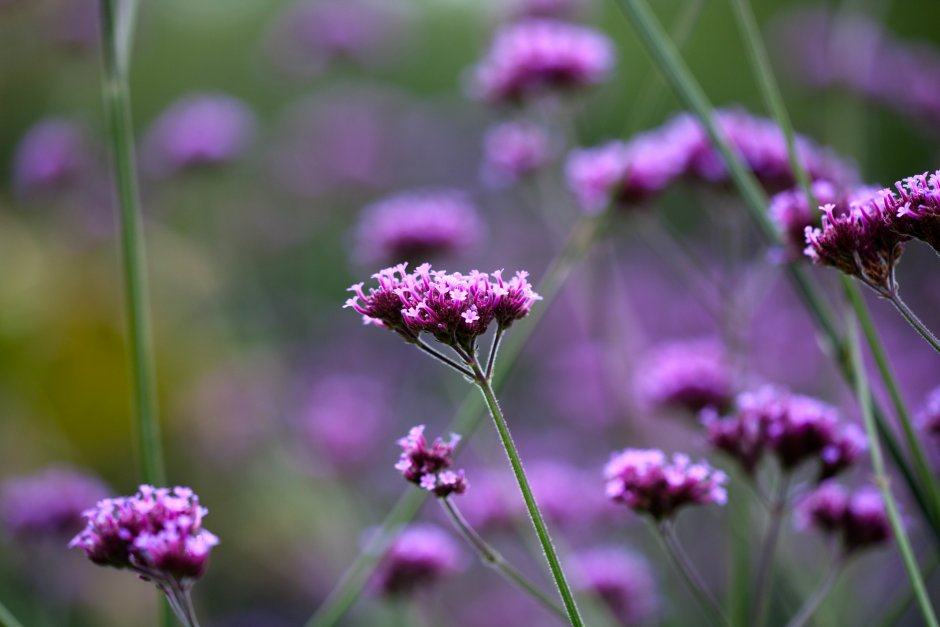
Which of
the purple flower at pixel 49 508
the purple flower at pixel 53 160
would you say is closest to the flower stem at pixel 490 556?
the purple flower at pixel 49 508

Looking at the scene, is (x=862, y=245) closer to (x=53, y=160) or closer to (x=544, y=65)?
(x=544, y=65)

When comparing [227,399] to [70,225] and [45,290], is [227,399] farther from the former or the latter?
[70,225]

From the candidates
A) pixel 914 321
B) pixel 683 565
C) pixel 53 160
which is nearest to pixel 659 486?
pixel 683 565

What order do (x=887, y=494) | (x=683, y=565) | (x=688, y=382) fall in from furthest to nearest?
1. (x=688, y=382)
2. (x=683, y=565)
3. (x=887, y=494)

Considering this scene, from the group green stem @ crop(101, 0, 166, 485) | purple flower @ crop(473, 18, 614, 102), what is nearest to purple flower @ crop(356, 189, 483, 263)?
purple flower @ crop(473, 18, 614, 102)

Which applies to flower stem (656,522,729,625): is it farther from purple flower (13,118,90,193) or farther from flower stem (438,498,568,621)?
purple flower (13,118,90,193)

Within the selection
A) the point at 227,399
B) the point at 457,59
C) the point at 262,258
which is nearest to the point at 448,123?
the point at 457,59

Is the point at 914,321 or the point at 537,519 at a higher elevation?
the point at 914,321
